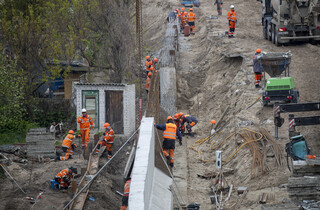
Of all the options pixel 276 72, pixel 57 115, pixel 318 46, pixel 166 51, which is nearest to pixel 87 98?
pixel 57 115

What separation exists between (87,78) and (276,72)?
476 inches

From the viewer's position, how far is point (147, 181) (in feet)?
38.4

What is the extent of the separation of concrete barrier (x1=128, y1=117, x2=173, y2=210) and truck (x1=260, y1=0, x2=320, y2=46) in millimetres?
11566

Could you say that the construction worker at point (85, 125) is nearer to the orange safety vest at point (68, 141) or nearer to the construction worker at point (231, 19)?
the orange safety vest at point (68, 141)

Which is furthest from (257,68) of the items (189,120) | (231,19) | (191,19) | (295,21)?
(191,19)

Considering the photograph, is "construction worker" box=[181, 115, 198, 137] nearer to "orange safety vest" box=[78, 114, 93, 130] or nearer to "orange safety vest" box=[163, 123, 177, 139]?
"orange safety vest" box=[78, 114, 93, 130]

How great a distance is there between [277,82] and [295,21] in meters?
7.18

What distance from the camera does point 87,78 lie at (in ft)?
91.9

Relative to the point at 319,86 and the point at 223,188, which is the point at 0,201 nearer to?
the point at 223,188

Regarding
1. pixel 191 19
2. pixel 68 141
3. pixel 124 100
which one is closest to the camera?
pixel 68 141

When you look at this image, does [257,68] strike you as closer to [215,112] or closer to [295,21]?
[215,112]

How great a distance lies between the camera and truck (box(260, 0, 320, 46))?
23344 millimetres

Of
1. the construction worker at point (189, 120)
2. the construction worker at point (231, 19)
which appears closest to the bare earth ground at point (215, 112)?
the construction worker at point (231, 19)

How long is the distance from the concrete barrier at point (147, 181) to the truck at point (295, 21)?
11566 millimetres
